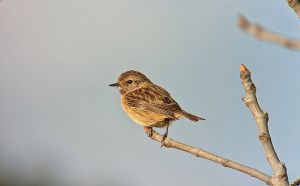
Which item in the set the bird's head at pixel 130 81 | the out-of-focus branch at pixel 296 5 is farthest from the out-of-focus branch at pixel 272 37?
the bird's head at pixel 130 81

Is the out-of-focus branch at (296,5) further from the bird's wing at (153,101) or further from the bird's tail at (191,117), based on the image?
the bird's wing at (153,101)

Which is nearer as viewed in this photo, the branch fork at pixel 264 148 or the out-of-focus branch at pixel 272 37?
the out-of-focus branch at pixel 272 37

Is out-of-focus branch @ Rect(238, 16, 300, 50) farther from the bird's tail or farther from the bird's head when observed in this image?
the bird's head

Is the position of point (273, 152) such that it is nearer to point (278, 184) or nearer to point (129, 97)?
point (278, 184)

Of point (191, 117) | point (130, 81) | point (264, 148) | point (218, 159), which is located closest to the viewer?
point (264, 148)

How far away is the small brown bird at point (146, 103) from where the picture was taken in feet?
29.5

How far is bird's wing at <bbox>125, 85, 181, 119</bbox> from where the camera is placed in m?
9.22

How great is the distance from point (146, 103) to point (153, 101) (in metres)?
0.12

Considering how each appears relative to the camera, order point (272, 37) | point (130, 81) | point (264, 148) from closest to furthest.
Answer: point (272, 37)
point (264, 148)
point (130, 81)

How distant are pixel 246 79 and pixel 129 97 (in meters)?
8.05

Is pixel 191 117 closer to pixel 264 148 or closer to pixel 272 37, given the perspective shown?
pixel 264 148

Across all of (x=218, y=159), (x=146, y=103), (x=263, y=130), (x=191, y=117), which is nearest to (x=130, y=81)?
(x=146, y=103)

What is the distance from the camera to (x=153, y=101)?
9.95 metres

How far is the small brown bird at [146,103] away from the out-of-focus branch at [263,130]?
18.2 feet
